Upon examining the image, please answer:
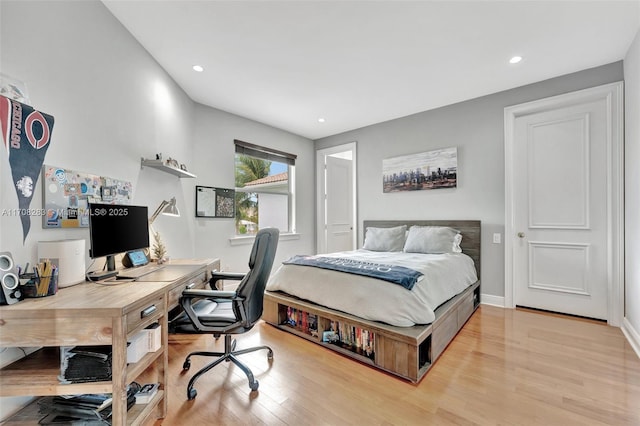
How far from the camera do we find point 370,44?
236 cm

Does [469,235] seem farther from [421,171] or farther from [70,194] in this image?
[70,194]

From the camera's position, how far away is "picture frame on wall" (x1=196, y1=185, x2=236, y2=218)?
3.47 meters

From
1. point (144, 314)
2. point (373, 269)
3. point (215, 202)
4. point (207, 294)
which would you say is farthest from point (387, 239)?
point (144, 314)

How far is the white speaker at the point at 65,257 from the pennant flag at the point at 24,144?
0.36 feet

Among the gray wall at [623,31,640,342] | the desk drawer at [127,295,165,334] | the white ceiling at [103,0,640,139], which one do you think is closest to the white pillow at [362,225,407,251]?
the white ceiling at [103,0,640,139]

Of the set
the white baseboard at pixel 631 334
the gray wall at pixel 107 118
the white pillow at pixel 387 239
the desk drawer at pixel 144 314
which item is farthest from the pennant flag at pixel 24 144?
the white baseboard at pixel 631 334

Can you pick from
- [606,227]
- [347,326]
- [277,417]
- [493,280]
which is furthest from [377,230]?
[277,417]

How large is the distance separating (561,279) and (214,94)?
4.55 meters

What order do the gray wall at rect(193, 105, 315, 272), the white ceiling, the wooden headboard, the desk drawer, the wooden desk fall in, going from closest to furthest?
the wooden desk < the desk drawer < the white ceiling < the wooden headboard < the gray wall at rect(193, 105, 315, 272)

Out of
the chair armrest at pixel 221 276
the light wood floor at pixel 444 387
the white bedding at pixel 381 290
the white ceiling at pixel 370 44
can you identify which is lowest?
the light wood floor at pixel 444 387

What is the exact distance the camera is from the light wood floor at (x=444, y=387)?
4.97ft

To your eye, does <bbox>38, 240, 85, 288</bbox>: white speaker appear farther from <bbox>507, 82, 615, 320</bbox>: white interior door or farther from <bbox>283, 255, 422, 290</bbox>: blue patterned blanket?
<bbox>507, 82, 615, 320</bbox>: white interior door

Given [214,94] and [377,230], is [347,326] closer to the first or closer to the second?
[377,230]

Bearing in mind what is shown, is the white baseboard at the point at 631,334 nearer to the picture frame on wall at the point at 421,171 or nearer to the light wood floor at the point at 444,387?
the light wood floor at the point at 444,387
